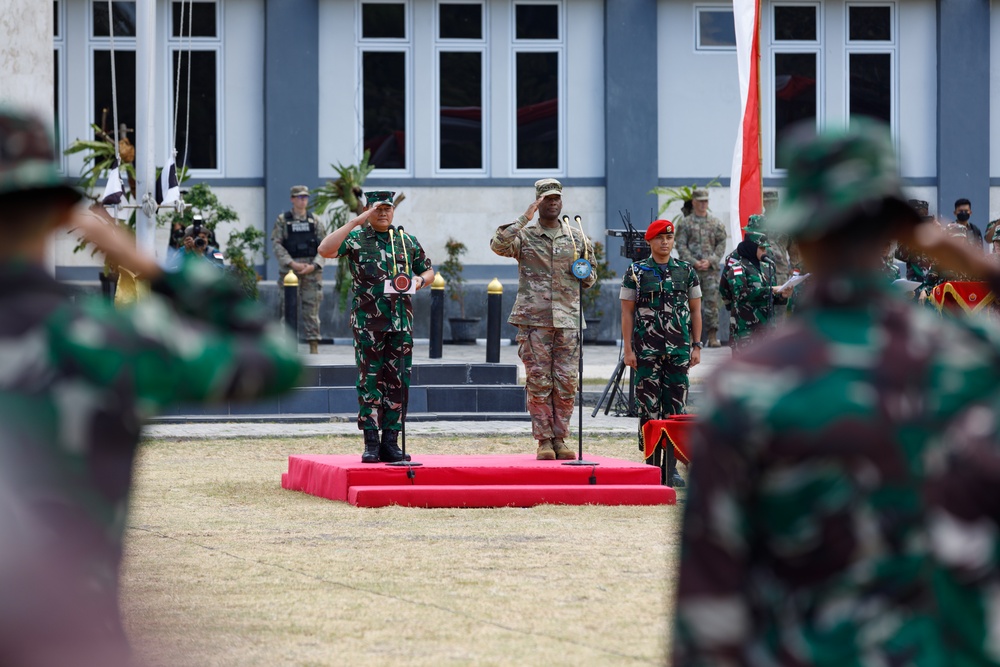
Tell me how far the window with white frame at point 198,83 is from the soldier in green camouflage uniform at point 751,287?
482 inches

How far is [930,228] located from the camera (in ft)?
11.2

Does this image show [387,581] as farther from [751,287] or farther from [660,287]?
[751,287]

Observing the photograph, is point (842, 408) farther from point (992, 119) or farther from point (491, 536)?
point (992, 119)

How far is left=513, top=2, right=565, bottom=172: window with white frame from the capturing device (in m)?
25.9

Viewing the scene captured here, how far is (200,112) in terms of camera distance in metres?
25.6

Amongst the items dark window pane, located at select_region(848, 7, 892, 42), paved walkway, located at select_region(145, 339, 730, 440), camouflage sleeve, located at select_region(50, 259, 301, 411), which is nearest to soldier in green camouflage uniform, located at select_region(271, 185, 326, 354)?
paved walkway, located at select_region(145, 339, 730, 440)

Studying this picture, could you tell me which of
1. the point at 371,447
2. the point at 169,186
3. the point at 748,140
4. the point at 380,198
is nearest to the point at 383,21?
the point at 169,186

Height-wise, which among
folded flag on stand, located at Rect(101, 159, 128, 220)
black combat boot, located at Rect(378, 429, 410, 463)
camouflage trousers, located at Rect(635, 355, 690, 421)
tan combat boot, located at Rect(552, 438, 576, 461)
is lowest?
tan combat boot, located at Rect(552, 438, 576, 461)

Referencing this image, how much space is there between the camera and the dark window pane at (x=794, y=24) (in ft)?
86.8

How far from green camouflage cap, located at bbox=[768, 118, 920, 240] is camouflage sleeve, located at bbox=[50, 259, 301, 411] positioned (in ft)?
3.24

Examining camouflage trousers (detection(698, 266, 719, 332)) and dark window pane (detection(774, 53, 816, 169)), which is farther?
dark window pane (detection(774, 53, 816, 169))

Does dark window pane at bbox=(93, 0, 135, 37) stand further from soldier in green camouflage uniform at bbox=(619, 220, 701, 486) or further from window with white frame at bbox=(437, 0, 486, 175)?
soldier in green camouflage uniform at bbox=(619, 220, 701, 486)

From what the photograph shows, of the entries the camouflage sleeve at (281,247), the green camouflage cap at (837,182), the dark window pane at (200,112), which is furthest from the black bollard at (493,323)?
the green camouflage cap at (837,182)

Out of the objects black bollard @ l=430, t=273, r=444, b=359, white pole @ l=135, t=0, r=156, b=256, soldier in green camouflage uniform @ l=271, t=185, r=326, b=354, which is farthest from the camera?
soldier in green camouflage uniform @ l=271, t=185, r=326, b=354
